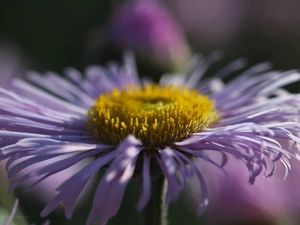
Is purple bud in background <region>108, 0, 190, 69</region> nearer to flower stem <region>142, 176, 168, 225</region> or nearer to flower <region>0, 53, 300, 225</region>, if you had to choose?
flower <region>0, 53, 300, 225</region>

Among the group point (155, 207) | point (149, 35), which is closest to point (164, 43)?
point (149, 35)

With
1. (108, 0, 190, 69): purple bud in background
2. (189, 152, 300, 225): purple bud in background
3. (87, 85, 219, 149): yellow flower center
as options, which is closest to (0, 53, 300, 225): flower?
(87, 85, 219, 149): yellow flower center

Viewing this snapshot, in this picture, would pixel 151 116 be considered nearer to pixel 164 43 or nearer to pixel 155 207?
pixel 155 207

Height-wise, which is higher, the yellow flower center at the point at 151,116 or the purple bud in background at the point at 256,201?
the yellow flower center at the point at 151,116

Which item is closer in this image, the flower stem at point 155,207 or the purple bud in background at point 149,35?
the flower stem at point 155,207

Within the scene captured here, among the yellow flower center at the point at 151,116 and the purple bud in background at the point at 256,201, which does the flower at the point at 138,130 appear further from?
the purple bud in background at the point at 256,201

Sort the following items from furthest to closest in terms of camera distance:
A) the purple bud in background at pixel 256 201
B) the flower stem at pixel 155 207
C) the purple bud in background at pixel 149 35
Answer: the purple bud in background at pixel 149 35
the purple bud in background at pixel 256 201
the flower stem at pixel 155 207

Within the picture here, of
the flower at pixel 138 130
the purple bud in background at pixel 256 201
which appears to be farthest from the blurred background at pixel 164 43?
the flower at pixel 138 130
